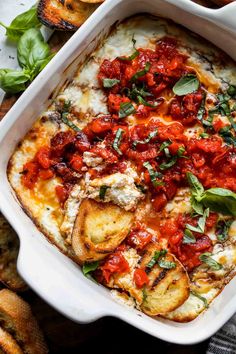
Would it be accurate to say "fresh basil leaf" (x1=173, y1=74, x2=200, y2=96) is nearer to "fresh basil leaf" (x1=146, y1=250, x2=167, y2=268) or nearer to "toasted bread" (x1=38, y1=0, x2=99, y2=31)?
"toasted bread" (x1=38, y1=0, x2=99, y2=31)

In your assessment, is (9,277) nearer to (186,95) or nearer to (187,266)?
(187,266)

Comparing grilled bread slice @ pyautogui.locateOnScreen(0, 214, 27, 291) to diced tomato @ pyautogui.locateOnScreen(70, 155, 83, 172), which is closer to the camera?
diced tomato @ pyautogui.locateOnScreen(70, 155, 83, 172)

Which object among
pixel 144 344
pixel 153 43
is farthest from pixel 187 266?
pixel 153 43

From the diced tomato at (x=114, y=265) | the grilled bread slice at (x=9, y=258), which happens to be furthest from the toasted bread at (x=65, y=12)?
the diced tomato at (x=114, y=265)

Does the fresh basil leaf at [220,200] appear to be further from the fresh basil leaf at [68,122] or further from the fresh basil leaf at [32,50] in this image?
the fresh basil leaf at [32,50]

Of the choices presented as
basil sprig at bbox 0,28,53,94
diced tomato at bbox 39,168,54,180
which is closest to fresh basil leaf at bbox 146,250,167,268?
diced tomato at bbox 39,168,54,180

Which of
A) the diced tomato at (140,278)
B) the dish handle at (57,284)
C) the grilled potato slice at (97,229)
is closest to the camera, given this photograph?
the dish handle at (57,284)
